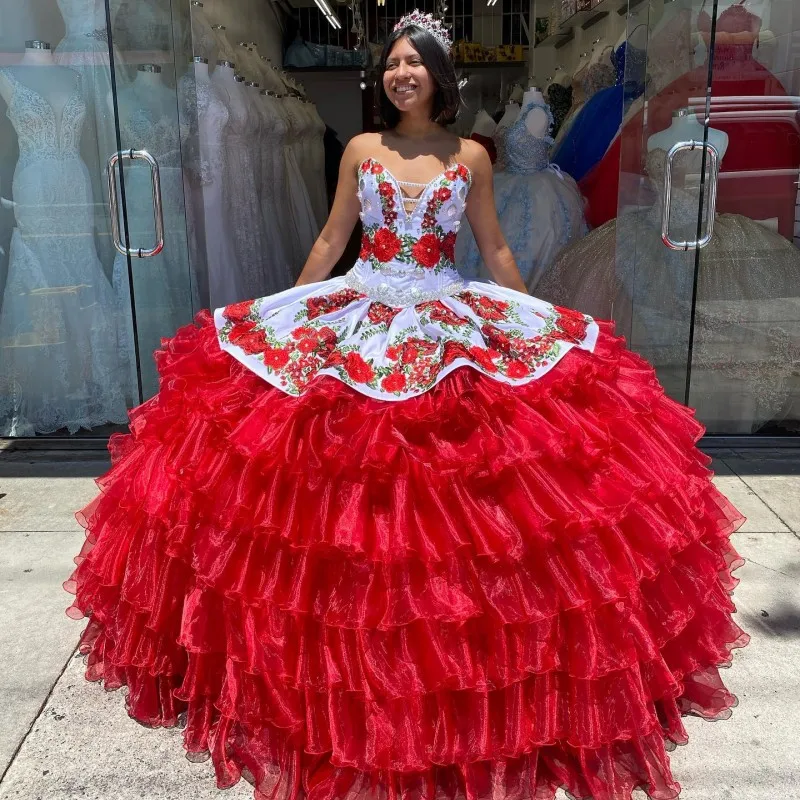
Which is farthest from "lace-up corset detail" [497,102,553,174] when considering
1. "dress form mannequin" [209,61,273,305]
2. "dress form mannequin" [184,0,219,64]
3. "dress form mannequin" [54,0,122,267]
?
"dress form mannequin" [54,0,122,267]

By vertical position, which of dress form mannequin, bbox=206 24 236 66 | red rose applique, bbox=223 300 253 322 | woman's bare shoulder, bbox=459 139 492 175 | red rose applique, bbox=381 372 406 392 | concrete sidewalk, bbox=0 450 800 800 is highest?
A: dress form mannequin, bbox=206 24 236 66

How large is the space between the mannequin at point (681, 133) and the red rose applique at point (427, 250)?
2152 mm

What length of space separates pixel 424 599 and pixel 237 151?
3.84 meters

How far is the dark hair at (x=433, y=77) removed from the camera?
2.06 m

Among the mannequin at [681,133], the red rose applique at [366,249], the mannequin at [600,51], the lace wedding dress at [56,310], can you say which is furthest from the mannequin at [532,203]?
the red rose applique at [366,249]

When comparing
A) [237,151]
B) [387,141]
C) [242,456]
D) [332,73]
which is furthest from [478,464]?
[332,73]

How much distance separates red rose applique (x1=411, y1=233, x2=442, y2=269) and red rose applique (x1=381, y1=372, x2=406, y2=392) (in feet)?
1.40

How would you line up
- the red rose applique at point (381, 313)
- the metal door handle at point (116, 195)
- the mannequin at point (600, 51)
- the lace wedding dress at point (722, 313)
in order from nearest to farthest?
the red rose applique at point (381, 313) → the metal door handle at point (116, 195) → the lace wedding dress at point (722, 313) → the mannequin at point (600, 51)

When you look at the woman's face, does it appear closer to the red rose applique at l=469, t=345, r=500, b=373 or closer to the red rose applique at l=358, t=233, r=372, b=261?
the red rose applique at l=358, t=233, r=372, b=261

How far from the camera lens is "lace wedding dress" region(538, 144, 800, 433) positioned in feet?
13.5

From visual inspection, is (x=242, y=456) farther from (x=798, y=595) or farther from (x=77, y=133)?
(x=77, y=133)

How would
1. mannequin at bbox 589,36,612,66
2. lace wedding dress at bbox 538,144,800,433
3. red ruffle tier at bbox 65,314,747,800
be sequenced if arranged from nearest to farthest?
red ruffle tier at bbox 65,314,747,800, lace wedding dress at bbox 538,144,800,433, mannequin at bbox 589,36,612,66

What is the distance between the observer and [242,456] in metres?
1.79

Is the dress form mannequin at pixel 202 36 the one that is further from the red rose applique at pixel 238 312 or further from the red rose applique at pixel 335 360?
the red rose applique at pixel 335 360
